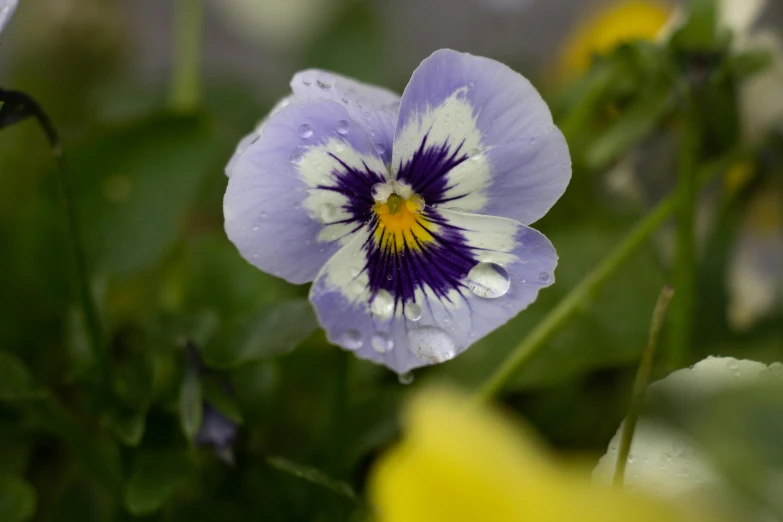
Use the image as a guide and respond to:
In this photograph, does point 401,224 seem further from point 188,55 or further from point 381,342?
point 188,55

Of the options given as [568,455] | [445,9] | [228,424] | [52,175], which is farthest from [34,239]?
[445,9]

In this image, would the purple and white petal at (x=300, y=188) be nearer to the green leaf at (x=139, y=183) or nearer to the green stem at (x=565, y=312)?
the green stem at (x=565, y=312)

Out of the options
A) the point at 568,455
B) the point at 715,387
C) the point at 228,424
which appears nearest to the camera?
the point at 715,387

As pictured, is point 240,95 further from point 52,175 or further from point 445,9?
point 445,9

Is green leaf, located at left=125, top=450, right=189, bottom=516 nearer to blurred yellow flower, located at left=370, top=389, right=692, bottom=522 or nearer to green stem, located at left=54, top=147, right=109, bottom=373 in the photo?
green stem, located at left=54, top=147, right=109, bottom=373

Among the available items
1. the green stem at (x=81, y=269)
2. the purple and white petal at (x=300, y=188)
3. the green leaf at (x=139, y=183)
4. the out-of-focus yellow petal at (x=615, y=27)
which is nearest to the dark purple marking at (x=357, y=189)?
the purple and white petal at (x=300, y=188)

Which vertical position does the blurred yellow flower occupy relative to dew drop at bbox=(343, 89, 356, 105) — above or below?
below

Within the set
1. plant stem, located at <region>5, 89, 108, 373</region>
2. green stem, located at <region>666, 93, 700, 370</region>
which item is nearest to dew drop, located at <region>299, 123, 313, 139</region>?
plant stem, located at <region>5, 89, 108, 373</region>
